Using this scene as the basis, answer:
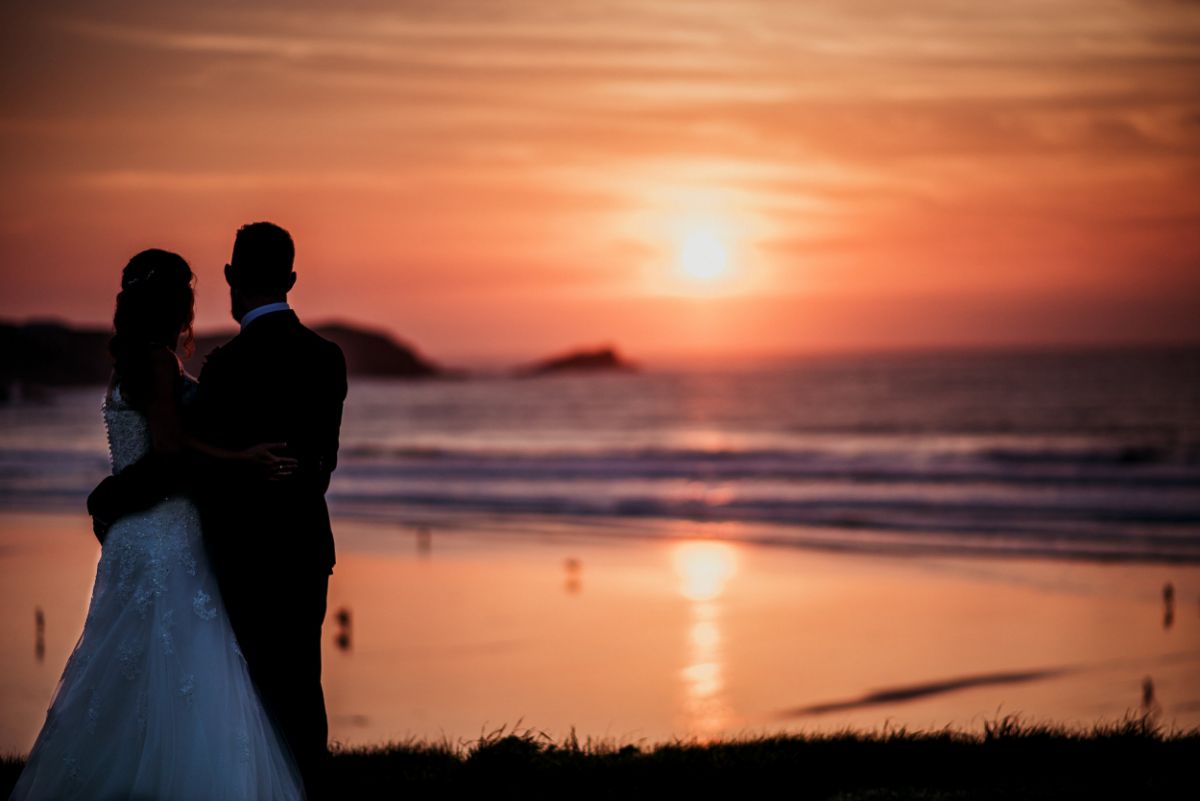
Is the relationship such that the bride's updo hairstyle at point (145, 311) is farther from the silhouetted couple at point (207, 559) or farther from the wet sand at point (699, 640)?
the wet sand at point (699, 640)

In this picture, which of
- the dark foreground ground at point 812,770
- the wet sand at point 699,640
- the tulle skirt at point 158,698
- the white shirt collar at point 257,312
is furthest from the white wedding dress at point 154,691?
the wet sand at point 699,640

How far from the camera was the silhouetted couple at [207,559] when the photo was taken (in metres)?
4.78

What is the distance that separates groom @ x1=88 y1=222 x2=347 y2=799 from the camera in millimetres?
4758

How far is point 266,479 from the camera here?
4.74 meters

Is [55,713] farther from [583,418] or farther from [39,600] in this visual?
[583,418]

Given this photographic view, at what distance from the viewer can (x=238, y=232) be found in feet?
15.7

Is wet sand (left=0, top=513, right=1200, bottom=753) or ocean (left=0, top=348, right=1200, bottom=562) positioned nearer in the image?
wet sand (left=0, top=513, right=1200, bottom=753)

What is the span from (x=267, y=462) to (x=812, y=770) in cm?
325

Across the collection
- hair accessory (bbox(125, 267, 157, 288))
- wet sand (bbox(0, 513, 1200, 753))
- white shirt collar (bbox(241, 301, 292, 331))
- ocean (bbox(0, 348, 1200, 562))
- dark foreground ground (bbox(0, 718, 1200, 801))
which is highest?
hair accessory (bbox(125, 267, 157, 288))

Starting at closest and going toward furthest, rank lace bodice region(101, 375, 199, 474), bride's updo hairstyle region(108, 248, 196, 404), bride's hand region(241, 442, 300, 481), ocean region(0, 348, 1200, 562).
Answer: bride's hand region(241, 442, 300, 481), bride's updo hairstyle region(108, 248, 196, 404), lace bodice region(101, 375, 199, 474), ocean region(0, 348, 1200, 562)

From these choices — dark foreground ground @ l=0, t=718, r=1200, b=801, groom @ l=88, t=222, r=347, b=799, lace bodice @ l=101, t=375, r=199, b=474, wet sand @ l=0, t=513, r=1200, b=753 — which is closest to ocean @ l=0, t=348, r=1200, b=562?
wet sand @ l=0, t=513, r=1200, b=753

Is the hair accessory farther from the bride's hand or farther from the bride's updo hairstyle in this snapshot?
the bride's hand

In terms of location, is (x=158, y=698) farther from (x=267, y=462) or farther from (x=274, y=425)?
(x=274, y=425)

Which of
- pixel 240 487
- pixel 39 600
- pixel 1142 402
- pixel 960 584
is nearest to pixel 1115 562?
pixel 960 584
